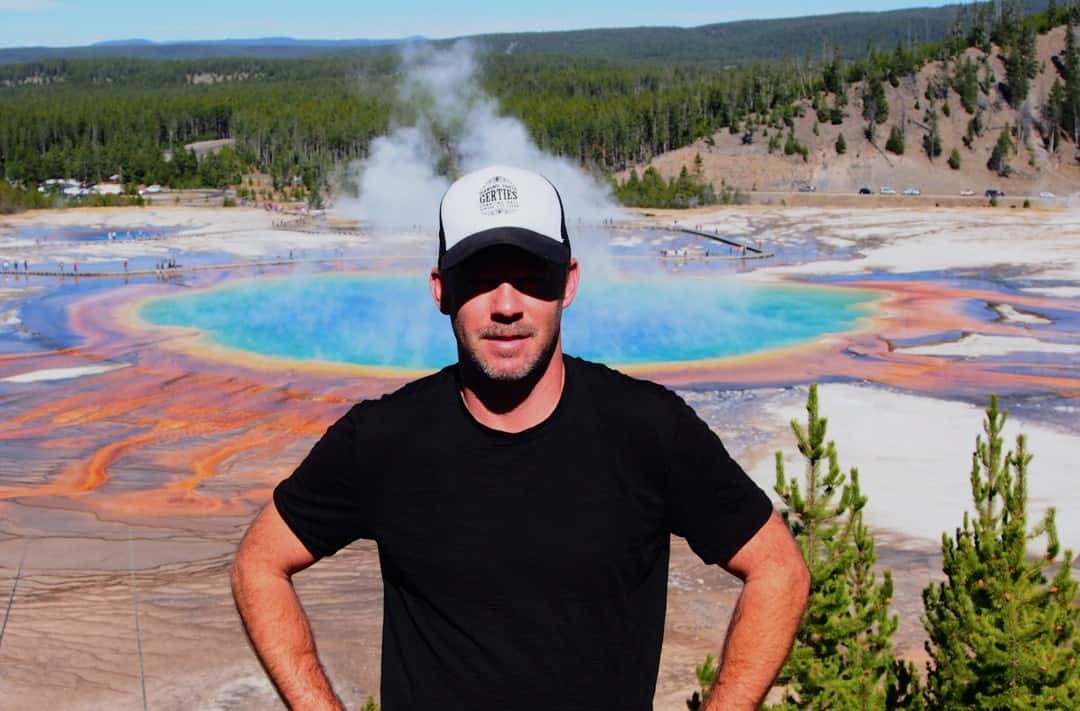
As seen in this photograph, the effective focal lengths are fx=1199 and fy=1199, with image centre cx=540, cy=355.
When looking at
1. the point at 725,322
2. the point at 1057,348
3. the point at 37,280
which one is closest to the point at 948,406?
the point at 1057,348

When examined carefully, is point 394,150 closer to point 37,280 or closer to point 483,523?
point 37,280

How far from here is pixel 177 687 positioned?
1110cm

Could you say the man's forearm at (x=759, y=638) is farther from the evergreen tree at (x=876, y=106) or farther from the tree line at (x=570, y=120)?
the evergreen tree at (x=876, y=106)

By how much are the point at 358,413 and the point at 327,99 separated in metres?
110

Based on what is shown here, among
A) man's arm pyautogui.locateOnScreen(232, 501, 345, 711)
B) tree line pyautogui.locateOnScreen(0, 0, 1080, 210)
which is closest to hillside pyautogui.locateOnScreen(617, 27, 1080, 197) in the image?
tree line pyautogui.locateOnScreen(0, 0, 1080, 210)

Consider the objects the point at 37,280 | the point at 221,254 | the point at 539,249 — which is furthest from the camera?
the point at 221,254

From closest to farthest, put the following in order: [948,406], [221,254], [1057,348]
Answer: [948,406]
[1057,348]
[221,254]

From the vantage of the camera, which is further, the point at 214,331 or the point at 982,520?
the point at 214,331

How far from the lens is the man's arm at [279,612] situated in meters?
2.60

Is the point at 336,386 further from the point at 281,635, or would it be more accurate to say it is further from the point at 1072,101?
the point at 1072,101

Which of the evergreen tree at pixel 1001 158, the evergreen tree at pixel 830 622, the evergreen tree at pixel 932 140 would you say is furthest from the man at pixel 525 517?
the evergreen tree at pixel 932 140

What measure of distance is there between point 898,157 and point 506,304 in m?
80.7

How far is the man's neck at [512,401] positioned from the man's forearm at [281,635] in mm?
593

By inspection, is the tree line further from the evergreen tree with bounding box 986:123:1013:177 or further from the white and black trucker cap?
the white and black trucker cap
